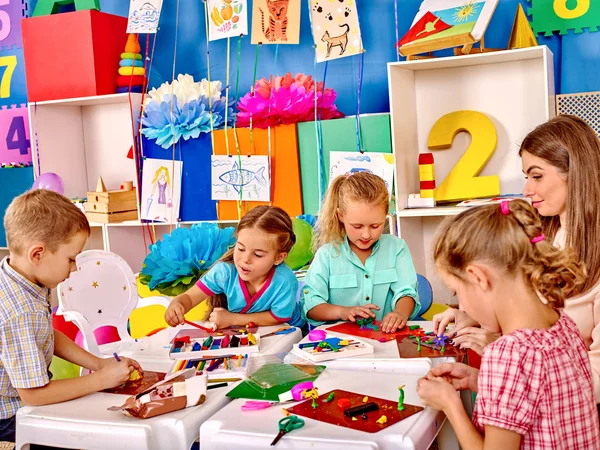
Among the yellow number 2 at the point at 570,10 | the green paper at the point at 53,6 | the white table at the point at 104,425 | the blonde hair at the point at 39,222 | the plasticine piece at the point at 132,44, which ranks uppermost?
the green paper at the point at 53,6

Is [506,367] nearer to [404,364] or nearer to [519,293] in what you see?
[519,293]

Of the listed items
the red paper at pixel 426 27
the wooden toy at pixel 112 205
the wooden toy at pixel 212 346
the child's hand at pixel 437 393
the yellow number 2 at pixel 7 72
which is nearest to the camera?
the child's hand at pixel 437 393

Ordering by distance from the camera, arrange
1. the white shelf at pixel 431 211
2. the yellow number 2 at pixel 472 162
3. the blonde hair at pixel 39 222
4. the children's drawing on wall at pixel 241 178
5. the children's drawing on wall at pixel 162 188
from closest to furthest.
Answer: the blonde hair at pixel 39 222
the white shelf at pixel 431 211
the yellow number 2 at pixel 472 162
the children's drawing on wall at pixel 241 178
the children's drawing on wall at pixel 162 188

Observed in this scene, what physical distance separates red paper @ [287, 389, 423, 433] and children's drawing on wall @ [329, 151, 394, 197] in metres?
1.86

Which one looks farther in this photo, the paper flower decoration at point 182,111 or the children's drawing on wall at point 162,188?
the children's drawing on wall at point 162,188

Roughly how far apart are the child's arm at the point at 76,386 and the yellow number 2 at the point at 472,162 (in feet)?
6.64

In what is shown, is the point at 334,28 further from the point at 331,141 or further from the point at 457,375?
the point at 457,375

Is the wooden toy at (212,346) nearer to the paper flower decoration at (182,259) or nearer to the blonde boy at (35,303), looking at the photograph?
the blonde boy at (35,303)

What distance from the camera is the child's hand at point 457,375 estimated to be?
132 cm

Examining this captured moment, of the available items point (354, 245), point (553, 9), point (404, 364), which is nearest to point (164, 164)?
point (354, 245)

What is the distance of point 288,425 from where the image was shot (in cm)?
119

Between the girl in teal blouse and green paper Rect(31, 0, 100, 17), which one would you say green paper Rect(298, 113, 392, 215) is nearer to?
the girl in teal blouse

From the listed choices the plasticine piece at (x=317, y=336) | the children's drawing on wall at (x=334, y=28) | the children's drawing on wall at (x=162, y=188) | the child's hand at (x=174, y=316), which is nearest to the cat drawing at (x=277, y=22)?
the children's drawing on wall at (x=334, y=28)

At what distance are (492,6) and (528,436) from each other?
215 centimetres
